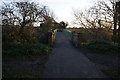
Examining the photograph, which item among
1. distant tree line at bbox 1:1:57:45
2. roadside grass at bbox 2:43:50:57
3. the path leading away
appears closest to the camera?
the path leading away

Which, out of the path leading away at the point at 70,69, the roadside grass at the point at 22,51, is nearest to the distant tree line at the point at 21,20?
the roadside grass at the point at 22,51

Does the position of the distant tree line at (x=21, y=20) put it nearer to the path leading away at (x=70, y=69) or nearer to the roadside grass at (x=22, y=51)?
the roadside grass at (x=22, y=51)

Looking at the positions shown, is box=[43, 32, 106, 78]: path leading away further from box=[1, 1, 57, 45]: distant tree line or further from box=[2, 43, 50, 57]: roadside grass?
box=[1, 1, 57, 45]: distant tree line

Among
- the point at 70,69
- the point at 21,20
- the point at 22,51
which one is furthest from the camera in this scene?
the point at 21,20

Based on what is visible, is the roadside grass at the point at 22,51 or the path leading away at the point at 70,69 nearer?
the path leading away at the point at 70,69

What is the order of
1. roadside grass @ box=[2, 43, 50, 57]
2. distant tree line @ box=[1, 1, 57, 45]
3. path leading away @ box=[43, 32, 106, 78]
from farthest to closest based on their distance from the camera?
1. distant tree line @ box=[1, 1, 57, 45]
2. roadside grass @ box=[2, 43, 50, 57]
3. path leading away @ box=[43, 32, 106, 78]

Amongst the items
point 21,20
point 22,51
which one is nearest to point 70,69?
point 22,51

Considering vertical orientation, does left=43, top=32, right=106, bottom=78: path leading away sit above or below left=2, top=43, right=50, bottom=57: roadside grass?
below

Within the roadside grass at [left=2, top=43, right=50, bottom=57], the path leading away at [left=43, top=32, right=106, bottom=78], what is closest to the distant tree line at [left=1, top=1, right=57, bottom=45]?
the roadside grass at [left=2, top=43, right=50, bottom=57]

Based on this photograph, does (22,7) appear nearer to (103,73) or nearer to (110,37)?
(110,37)

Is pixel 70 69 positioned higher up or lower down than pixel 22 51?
lower down

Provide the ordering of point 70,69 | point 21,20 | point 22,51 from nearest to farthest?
1. point 70,69
2. point 22,51
3. point 21,20

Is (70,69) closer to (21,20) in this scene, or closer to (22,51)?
(22,51)

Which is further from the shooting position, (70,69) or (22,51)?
(22,51)
